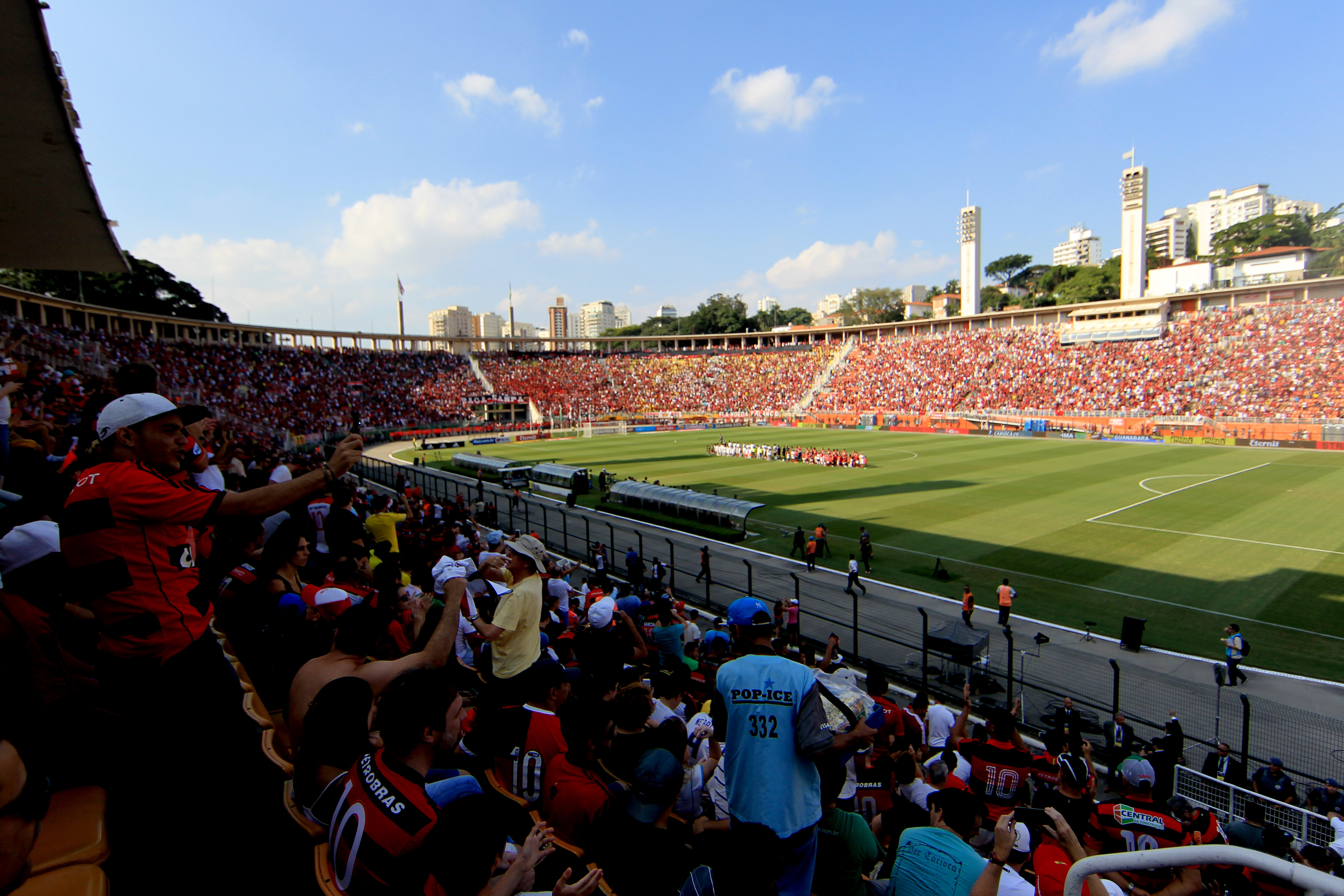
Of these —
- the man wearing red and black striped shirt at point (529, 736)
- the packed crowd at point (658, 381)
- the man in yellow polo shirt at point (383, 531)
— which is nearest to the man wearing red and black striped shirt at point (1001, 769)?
the man wearing red and black striped shirt at point (529, 736)

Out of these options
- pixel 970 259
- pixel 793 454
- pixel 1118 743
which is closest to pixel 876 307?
pixel 970 259

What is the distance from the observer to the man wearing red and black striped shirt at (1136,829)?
4324 millimetres

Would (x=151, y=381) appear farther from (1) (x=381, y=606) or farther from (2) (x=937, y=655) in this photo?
(2) (x=937, y=655)

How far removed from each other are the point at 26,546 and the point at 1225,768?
13077mm

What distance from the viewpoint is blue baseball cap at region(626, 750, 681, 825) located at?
3.16 metres

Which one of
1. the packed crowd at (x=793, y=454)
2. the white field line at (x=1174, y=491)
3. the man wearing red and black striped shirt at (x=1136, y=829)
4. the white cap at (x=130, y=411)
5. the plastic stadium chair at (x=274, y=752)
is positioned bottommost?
the white field line at (x=1174, y=491)

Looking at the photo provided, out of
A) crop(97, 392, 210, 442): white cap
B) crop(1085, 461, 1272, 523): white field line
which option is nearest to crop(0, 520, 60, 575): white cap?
crop(97, 392, 210, 442): white cap

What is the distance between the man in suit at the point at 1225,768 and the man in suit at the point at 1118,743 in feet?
2.89

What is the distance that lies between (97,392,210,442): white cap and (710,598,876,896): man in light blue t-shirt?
3214 millimetres

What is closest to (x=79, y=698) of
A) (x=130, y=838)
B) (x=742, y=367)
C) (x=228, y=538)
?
(x=130, y=838)

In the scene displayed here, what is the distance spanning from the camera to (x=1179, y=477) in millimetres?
32281

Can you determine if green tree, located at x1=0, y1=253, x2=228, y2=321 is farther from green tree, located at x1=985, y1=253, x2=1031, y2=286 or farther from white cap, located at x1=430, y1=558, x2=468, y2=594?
green tree, located at x1=985, y1=253, x2=1031, y2=286

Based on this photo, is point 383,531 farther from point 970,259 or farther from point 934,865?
point 970,259

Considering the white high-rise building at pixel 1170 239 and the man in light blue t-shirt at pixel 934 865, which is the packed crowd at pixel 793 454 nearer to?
the man in light blue t-shirt at pixel 934 865
